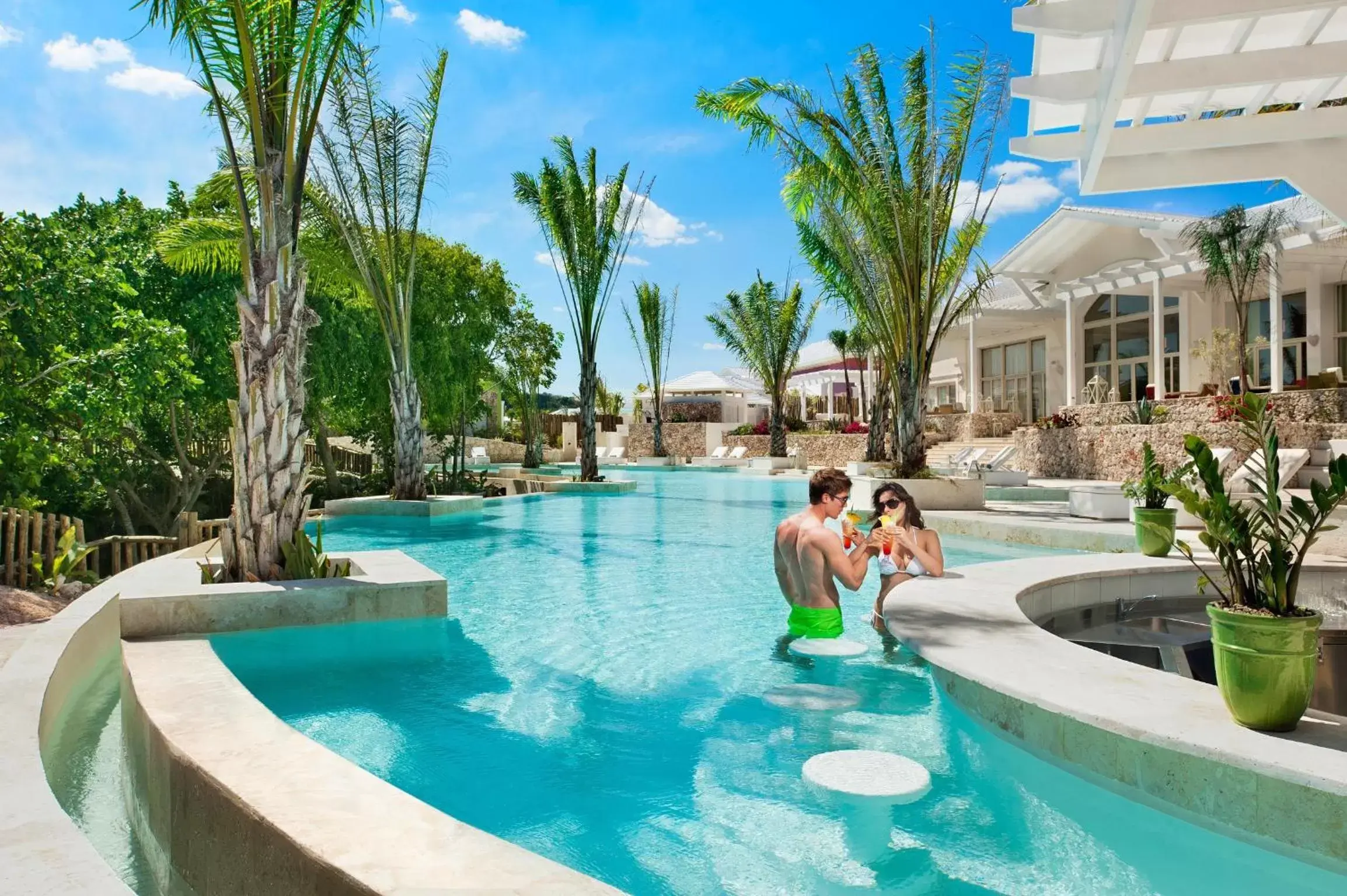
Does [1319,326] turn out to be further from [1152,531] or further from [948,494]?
[1152,531]

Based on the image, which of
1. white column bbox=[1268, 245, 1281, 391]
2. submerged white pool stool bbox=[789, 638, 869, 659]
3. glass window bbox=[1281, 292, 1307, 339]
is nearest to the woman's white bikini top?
submerged white pool stool bbox=[789, 638, 869, 659]

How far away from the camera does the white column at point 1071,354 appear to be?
77.3ft

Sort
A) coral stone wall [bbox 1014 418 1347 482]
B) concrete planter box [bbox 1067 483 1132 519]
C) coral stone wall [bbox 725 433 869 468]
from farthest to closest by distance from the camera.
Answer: coral stone wall [bbox 725 433 869 468] → coral stone wall [bbox 1014 418 1347 482] → concrete planter box [bbox 1067 483 1132 519]

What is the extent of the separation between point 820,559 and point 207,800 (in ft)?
12.2

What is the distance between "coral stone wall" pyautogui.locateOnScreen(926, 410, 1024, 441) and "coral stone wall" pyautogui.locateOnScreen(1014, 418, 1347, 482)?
309 centimetres

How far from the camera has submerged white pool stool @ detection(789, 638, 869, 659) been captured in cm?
526

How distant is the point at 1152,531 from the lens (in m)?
6.50

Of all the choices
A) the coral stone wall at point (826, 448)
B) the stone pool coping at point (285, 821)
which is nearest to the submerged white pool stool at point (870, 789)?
the stone pool coping at point (285, 821)

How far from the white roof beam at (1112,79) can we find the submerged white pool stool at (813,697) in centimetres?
407

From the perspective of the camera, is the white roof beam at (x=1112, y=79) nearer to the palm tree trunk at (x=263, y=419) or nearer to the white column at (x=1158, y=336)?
the palm tree trunk at (x=263, y=419)

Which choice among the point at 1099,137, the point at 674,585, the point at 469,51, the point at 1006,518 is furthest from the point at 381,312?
the point at 1099,137

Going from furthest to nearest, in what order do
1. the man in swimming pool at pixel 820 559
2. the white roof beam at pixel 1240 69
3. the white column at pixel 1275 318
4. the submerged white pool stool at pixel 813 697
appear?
1. the white column at pixel 1275 318
2. the white roof beam at pixel 1240 69
3. the man in swimming pool at pixel 820 559
4. the submerged white pool stool at pixel 813 697

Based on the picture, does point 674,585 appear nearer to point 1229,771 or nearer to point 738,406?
point 1229,771

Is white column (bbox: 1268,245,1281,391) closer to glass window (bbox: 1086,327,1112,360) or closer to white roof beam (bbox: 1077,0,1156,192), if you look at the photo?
glass window (bbox: 1086,327,1112,360)
